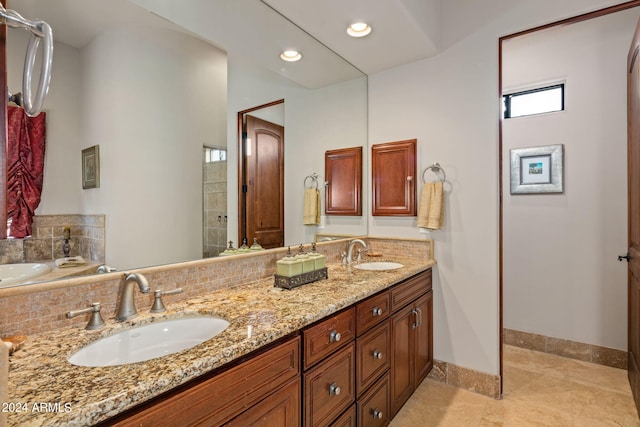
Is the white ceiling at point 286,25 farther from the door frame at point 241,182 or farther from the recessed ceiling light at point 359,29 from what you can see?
the door frame at point 241,182

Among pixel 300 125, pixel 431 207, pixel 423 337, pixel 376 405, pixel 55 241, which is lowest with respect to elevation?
pixel 376 405

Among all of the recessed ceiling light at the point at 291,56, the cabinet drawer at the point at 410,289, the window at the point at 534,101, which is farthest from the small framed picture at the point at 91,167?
the window at the point at 534,101

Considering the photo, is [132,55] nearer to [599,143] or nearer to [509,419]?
[509,419]

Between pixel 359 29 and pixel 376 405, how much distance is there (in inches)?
86.1

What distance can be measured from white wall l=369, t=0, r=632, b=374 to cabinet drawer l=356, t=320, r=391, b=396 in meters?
0.83

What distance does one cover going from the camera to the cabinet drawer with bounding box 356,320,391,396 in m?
1.52

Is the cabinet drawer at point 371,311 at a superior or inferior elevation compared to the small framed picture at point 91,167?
inferior

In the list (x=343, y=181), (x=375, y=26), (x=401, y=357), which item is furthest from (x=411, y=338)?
(x=375, y=26)

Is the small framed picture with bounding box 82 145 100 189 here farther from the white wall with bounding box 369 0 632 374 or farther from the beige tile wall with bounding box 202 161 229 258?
the white wall with bounding box 369 0 632 374

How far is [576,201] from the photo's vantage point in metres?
2.63

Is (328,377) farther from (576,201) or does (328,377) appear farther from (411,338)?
(576,201)

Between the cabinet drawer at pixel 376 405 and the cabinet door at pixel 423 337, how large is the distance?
44cm

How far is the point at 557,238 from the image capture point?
272 cm

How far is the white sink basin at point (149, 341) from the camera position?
0.95 meters
